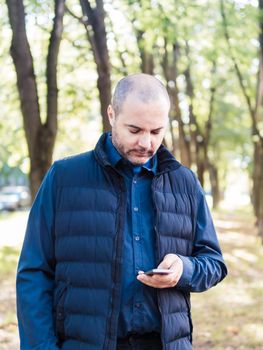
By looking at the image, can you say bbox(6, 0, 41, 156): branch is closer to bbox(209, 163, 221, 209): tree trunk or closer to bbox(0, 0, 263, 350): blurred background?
bbox(0, 0, 263, 350): blurred background

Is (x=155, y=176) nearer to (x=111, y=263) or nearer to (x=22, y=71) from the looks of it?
(x=111, y=263)

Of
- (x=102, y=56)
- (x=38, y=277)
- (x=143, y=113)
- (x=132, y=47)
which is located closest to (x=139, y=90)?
(x=143, y=113)

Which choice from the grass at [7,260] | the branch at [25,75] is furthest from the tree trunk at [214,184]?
the branch at [25,75]

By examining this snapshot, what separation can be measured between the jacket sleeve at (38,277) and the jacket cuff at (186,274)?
531 millimetres

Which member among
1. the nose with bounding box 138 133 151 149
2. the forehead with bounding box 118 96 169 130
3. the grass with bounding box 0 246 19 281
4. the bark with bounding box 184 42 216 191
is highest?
the forehead with bounding box 118 96 169 130

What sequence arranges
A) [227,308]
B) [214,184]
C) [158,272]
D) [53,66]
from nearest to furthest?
1. [158,272]
2. [227,308]
3. [53,66]
4. [214,184]

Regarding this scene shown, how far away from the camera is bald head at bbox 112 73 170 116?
2.73 m

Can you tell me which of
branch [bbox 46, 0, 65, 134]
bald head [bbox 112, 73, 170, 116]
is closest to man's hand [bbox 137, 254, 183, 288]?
bald head [bbox 112, 73, 170, 116]

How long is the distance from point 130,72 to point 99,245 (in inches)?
560

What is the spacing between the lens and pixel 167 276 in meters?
2.58

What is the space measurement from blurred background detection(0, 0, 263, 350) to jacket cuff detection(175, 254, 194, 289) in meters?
4.48

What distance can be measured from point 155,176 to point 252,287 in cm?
833

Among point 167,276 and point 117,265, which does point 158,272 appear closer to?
point 167,276

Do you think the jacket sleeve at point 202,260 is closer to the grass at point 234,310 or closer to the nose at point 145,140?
the nose at point 145,140
